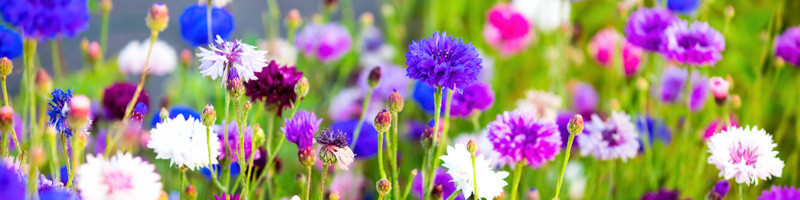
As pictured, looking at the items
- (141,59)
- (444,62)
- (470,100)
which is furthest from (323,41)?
(444,62)

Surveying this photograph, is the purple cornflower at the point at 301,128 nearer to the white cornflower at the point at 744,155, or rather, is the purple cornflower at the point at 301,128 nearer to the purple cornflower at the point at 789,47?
the white cornflower at the point at 744,155

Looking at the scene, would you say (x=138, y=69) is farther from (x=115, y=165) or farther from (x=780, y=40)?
(x=780, y=40)

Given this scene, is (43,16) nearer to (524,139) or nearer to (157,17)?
(157,17)

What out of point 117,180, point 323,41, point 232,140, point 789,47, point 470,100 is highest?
point 323,41

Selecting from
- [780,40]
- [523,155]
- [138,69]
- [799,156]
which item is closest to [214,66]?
[523,155]

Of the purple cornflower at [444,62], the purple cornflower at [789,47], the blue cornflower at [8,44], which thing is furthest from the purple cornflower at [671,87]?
the blue cornflower at [8,44]

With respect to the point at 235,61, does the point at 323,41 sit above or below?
above
